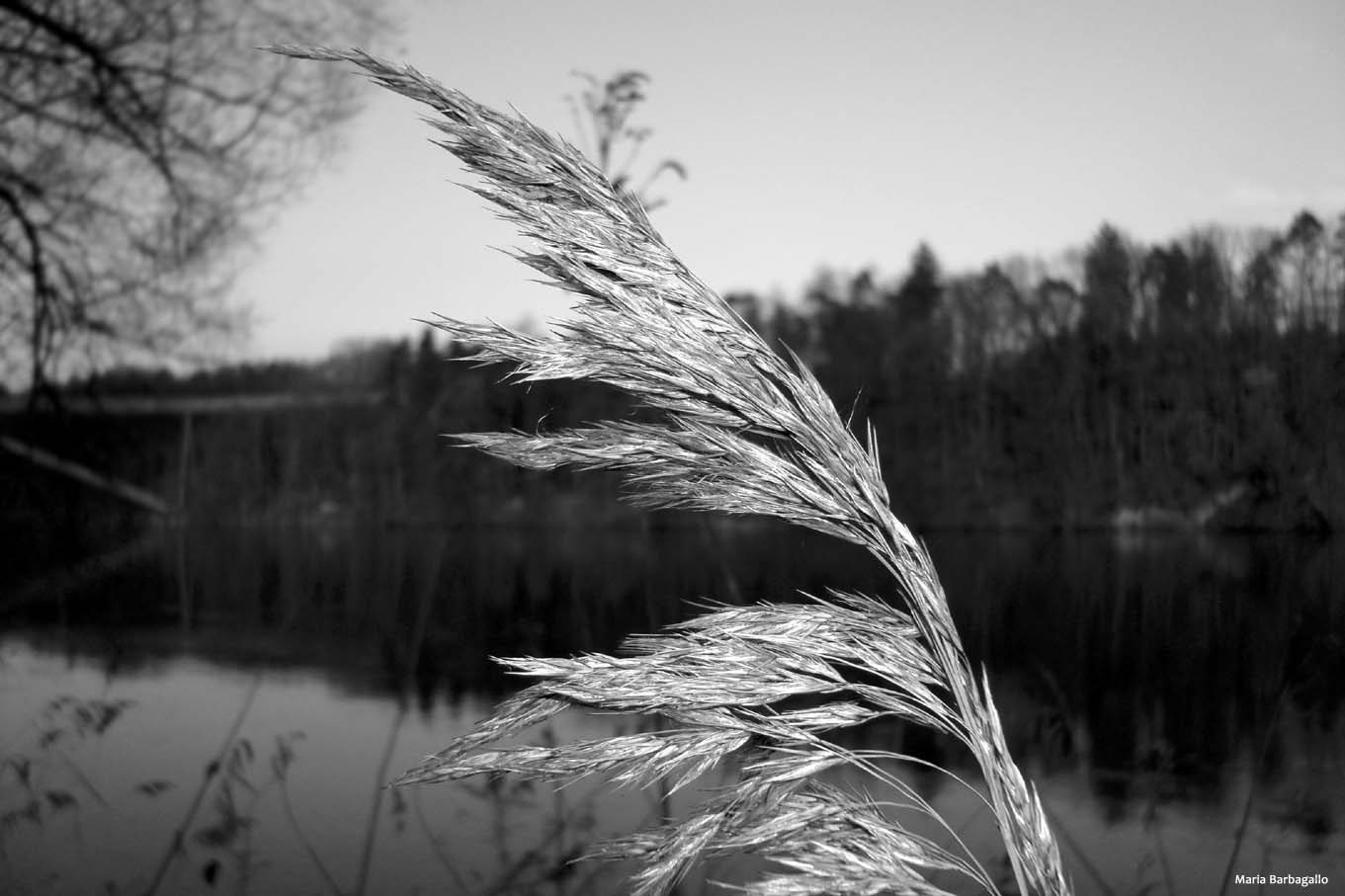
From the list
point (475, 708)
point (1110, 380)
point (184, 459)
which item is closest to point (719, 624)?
point (184, 459)

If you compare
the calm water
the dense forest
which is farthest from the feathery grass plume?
the dense forest

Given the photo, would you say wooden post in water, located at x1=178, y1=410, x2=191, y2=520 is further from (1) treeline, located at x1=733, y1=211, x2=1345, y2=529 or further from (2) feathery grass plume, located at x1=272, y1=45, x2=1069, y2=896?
(2) feathery grass plume, located at x1=272, y1=45, x2=1069, y2=896

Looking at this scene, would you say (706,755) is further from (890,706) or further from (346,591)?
(346,591)

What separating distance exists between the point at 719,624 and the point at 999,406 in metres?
4.20

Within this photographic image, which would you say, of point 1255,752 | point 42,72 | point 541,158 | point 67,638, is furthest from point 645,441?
point 67,638

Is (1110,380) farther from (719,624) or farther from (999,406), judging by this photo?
(719,624)

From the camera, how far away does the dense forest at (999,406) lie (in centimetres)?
368

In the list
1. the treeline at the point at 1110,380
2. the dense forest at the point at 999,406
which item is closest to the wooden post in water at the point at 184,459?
the dense forest at the point at 999,406

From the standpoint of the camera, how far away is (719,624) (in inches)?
33.3

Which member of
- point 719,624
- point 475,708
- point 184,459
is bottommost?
point 475,708

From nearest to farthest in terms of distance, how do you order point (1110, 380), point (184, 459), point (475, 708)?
point (184, 459) → point (1110, 380) → point (475, 708)

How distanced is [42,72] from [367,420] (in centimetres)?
236

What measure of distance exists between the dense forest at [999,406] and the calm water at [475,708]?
395 mm

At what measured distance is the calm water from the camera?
3402 mm
